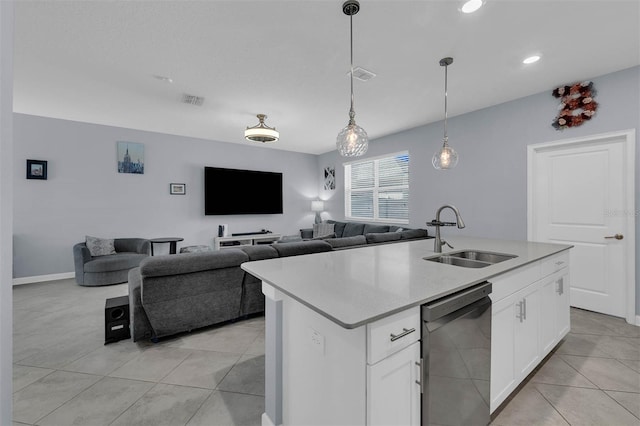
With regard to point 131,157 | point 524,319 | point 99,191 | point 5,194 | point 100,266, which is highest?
point 131,157

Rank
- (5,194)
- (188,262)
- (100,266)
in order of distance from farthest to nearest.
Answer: (100,266) → (188,262) → (5,194)

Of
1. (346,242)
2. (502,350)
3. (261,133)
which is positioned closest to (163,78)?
(261,133)

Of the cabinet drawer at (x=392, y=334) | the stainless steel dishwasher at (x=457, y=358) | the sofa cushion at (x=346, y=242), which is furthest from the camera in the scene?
the sofa cushion at (x=346, y=242)

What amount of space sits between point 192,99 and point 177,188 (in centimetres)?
249

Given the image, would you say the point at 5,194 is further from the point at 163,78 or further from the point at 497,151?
the point at 497,151

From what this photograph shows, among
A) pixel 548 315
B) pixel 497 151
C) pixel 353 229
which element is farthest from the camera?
pixel 353 229

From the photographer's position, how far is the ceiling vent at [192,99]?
11.2 ft

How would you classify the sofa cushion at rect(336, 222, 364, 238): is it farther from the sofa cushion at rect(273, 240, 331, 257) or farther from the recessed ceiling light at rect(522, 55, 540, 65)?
the recessed ceiling light at rect(522, 55, 540, 65)

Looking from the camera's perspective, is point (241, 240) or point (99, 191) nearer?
point (99, 191)

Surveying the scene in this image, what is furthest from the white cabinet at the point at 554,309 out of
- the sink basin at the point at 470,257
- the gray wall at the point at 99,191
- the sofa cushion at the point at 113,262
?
the sofa cushion at the point at 113,262

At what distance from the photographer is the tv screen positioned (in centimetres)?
572

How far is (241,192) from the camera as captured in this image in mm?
6082

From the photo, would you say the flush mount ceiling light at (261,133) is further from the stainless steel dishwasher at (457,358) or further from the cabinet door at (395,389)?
the cabinet door at (395,389)

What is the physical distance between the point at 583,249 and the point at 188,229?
637 cm
